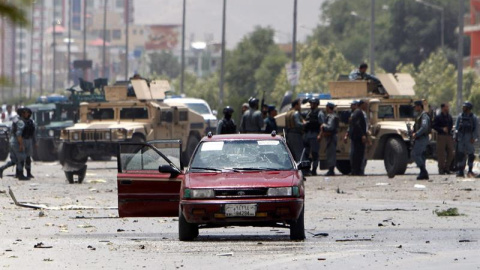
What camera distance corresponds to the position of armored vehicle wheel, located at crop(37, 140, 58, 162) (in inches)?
1656

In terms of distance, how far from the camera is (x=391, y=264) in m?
11.4

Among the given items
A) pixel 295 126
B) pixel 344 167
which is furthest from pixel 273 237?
pixel 344 167

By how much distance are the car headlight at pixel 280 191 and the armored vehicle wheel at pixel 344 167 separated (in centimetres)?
1771

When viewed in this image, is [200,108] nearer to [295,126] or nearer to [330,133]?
[330,133]

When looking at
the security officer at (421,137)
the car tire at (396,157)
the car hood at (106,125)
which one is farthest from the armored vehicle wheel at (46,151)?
the security officer at (421,137)

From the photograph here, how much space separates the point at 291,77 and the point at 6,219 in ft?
111

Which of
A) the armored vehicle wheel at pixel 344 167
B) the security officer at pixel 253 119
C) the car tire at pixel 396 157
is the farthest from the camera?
the armored vehicle wheel at pixel 344 167

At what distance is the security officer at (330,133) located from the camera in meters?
28.9

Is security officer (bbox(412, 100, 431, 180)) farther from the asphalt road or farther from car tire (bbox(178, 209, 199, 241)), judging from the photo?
car tire (bbox(178, 209, 199, 241))

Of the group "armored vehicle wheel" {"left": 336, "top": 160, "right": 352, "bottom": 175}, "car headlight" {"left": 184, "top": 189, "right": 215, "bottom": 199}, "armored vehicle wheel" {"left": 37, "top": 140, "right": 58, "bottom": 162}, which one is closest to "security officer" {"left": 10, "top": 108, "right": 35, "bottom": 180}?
"armored vehicle wheel" {"left": 336, "top": 160, "right": 352, "bottom": 175}

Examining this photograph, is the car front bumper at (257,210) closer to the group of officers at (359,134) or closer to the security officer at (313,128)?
the group of officers at (359,134)

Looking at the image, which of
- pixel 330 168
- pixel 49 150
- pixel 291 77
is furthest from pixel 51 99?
pixel 330 168

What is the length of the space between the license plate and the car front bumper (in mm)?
28

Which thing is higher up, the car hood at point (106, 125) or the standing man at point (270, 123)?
the standing man at point (270, 123)
